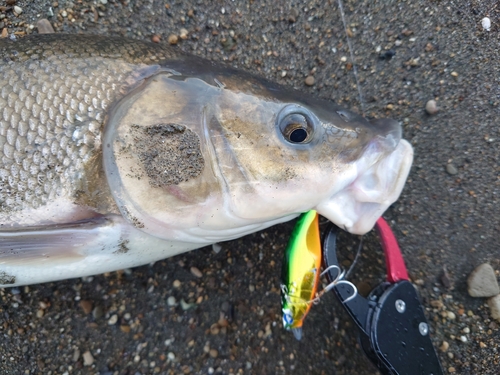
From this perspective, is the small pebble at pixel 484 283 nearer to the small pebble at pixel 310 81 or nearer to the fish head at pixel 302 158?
the fish head at pixel 302 158

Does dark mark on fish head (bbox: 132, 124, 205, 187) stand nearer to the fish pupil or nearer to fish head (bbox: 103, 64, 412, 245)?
fish head (bbox: 103, 64, 412, 245)

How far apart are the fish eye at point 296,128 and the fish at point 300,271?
12.8 inches

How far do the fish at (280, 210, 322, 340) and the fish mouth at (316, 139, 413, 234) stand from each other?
0.34 ft

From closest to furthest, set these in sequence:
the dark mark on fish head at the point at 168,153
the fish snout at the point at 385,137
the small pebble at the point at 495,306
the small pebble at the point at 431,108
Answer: the dark mark on fish head at the point at 168,153 < the fish snout at the point at 385,137 < the small pebble at the point at 495,306 < the small pebble at the point at 431,108

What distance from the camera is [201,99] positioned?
139cm

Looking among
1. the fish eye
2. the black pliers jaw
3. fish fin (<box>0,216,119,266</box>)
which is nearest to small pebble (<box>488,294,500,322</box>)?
the black pliers jaw

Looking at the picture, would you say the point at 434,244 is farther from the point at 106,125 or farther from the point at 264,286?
the point at 106,125

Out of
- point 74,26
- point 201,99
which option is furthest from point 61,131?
point 74,26

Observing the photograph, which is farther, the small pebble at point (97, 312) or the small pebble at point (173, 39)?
the small pebble at point (173, 39)

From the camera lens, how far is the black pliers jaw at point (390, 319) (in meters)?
1.52

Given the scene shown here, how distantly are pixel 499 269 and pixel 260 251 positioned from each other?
122 centimetres

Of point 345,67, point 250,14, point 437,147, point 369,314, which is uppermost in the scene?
point 250,14

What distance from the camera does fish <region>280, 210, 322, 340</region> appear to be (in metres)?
1.53

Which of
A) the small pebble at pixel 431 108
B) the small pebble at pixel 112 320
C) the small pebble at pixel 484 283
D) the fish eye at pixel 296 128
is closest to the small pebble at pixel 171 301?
the small pebble at pixel 112 320
